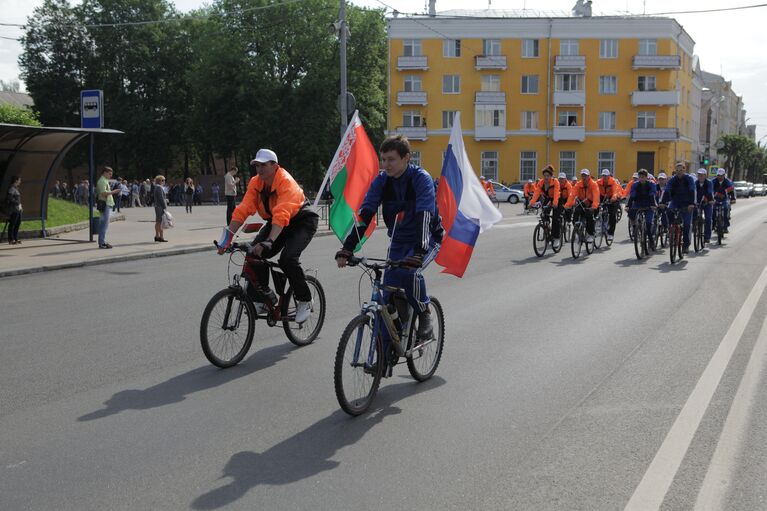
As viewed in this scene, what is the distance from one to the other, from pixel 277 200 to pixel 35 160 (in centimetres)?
1492

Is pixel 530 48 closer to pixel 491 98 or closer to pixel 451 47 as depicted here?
pixel 491 98

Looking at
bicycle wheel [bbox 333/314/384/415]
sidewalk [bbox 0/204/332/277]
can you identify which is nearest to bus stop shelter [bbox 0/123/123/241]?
sidewalk [bbox 0/204/332/277]

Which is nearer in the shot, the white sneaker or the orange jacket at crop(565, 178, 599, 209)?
the white sneaker

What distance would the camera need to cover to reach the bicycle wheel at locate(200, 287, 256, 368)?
6668mm

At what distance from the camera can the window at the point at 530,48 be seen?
6706 cm

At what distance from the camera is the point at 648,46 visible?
220 feet

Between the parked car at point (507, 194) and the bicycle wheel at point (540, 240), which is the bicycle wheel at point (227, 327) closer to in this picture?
the bicycle wheel at point (540, 240)

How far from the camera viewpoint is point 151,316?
30.7 feet

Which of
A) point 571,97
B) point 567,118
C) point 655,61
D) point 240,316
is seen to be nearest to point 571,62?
point 571,97

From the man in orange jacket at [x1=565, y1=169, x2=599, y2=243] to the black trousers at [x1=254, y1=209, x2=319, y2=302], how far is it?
36.5 ft

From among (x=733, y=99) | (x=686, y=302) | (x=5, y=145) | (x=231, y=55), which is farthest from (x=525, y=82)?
(x=733, y=99)

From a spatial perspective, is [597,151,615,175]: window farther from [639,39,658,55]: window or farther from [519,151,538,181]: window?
[639,39,658,55]: window

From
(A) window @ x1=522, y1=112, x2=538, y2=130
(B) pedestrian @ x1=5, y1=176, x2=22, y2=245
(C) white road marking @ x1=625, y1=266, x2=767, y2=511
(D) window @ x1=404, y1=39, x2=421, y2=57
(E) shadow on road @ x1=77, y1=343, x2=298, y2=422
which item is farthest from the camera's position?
(A) window @ x1=522, y1=112, x2=538, y2=130

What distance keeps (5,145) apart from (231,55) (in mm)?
39032
